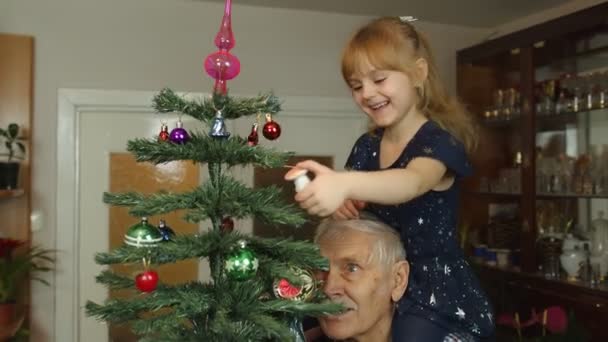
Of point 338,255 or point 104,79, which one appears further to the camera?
point 104,79

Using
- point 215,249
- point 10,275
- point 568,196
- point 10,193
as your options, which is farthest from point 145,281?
point 568,196

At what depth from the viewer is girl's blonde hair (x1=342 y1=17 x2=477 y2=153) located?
3.69ft

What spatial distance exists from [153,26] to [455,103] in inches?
78.3

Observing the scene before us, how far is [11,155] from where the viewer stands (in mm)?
2508

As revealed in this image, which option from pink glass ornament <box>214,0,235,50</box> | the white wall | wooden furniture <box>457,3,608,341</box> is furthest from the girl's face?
the white wall

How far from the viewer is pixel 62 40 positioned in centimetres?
274

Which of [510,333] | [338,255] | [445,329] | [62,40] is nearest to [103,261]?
[338,255]

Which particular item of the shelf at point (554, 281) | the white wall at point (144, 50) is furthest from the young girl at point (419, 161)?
the white wall at point (144, 50)

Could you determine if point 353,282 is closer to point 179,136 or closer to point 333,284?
point 333,284

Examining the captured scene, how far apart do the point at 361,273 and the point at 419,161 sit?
1.01 feet

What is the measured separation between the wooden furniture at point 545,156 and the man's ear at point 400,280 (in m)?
1.49

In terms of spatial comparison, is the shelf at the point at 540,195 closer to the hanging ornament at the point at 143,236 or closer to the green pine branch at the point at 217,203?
the green pine branch at the point at 217,203

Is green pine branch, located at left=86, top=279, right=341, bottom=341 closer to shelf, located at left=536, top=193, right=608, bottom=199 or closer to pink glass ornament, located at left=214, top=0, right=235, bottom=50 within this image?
pink glass ornament, located at left=214, top=0, right=235, bottom=50

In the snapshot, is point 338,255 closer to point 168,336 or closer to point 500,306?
point 168,336
